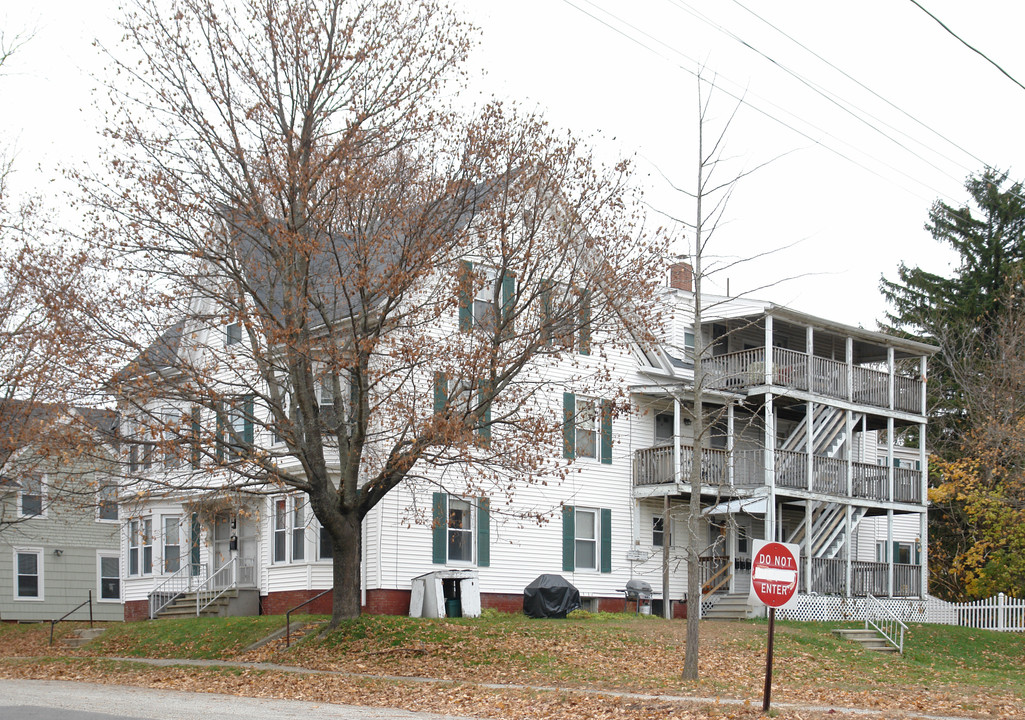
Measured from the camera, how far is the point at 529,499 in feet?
95.1

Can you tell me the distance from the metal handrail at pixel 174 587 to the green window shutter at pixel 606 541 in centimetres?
1063

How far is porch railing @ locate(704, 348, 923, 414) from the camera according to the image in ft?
101

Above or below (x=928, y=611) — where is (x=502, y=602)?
above

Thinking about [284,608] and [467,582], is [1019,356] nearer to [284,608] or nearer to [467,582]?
[467,582]

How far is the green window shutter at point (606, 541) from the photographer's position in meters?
30.1

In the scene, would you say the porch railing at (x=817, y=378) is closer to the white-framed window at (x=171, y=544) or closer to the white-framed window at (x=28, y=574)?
the white-framed window at (x=171, y=544)

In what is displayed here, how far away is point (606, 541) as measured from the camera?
30.2 m

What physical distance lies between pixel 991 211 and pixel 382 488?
34.5 meters

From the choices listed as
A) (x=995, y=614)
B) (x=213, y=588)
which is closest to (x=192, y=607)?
(x=213, y=588)

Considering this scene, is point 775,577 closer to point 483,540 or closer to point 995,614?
point 483,540

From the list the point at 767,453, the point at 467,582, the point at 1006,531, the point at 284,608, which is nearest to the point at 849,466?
the point at 767,453

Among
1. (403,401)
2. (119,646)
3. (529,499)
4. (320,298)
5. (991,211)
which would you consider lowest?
(119,646)

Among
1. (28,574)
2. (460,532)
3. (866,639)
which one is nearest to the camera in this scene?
(866,639)

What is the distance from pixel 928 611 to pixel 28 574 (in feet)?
93.1
